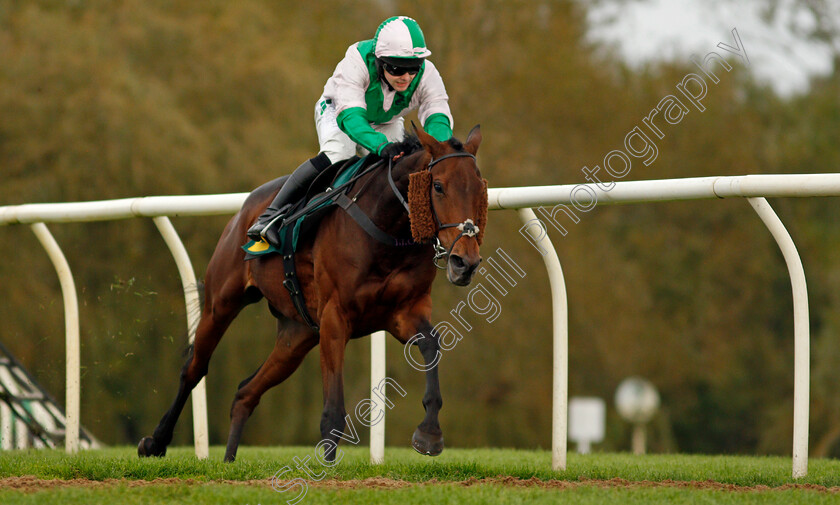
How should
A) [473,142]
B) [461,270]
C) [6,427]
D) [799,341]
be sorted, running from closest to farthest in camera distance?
1. [461,270]
2. [799,341]
3. [473,142]
4. [6,427]

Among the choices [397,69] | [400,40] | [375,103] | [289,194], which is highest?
[400,40]

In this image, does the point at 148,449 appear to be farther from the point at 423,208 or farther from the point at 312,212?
the point at 423,208

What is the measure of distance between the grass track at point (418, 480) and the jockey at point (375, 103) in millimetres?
1317

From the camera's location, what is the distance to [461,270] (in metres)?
4.43

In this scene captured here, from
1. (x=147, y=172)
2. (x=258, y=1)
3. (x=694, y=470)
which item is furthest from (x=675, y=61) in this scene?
(x=694, y=470)

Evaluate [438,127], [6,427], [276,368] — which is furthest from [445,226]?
[6,427]

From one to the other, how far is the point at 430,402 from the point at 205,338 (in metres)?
2.11

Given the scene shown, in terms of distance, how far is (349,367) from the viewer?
14.5 m

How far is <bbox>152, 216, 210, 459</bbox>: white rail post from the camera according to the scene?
251 inches

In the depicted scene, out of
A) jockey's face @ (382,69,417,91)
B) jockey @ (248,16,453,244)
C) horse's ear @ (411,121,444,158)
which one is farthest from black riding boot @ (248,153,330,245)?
horse's ear @ (411,121,444,158)

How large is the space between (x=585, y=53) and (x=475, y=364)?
8382mm

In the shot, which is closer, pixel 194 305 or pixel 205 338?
pixel 205 338

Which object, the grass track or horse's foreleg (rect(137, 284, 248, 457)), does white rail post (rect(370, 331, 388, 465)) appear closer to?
the grass track

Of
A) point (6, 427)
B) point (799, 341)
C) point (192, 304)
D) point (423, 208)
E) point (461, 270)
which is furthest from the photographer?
point (6, 427)
